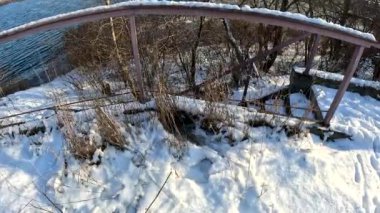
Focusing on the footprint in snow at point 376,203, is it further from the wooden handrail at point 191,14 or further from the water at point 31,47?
the water at point 31,47

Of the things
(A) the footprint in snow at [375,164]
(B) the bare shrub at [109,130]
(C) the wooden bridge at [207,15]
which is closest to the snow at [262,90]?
(A) the footprint in snow at [375,164]

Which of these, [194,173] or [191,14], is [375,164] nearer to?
[194,173]

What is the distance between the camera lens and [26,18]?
67.7 feet

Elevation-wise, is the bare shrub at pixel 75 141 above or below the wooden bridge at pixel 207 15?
below

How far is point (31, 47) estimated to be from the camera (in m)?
17.8

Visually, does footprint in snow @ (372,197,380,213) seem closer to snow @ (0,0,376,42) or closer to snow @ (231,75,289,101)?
snow @ (0,0,376,42)

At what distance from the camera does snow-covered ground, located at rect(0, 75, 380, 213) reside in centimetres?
285

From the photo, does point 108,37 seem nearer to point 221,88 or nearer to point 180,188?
point 221,88

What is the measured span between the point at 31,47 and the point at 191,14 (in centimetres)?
1677

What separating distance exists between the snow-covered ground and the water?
11.4 metres

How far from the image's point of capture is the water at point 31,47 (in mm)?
16203

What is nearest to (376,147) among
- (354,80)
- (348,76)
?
(348,76)

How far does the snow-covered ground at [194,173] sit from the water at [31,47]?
1136 centimetres

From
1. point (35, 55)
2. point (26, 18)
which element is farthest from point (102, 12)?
point (26, 18)
